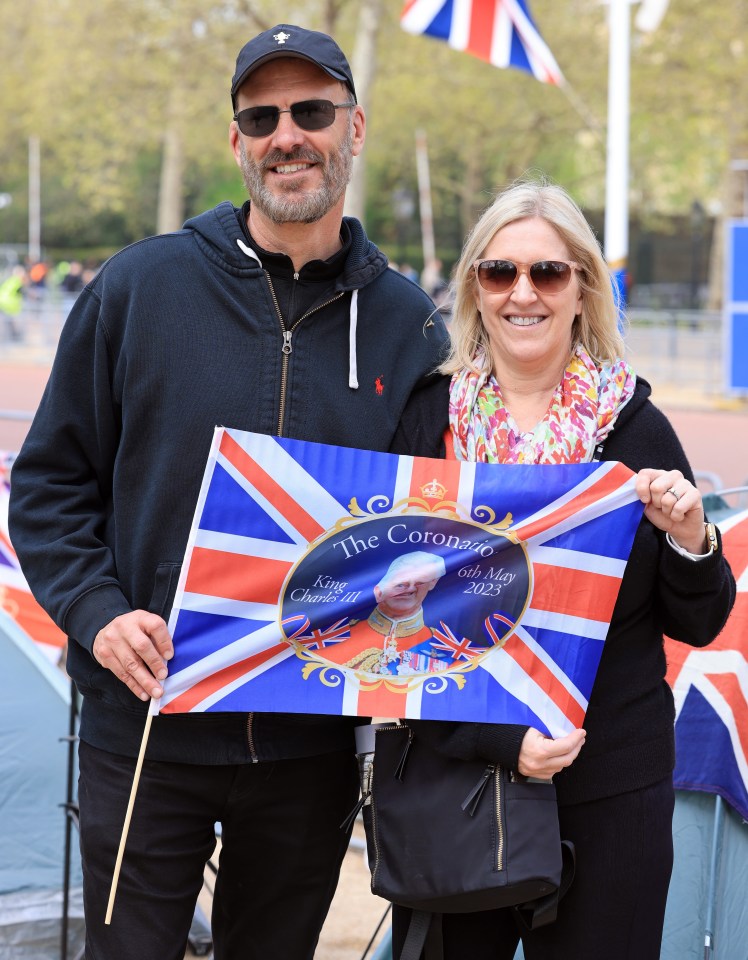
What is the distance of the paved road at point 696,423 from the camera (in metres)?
12.2

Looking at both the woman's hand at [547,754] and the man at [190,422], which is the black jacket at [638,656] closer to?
the woman's hand at [547,754]

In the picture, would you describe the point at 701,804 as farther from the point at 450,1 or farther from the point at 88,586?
the point at 450,1

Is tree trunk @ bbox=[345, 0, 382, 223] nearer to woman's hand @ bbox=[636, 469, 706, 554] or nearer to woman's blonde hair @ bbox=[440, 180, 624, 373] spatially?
woman's blonde hair @ bbox=[440, 180, 624, 373]

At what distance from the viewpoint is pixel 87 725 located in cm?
277

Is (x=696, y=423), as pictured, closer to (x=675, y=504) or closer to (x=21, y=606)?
(x=21, y=606)

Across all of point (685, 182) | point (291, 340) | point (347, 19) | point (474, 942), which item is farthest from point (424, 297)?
point (685, 182)

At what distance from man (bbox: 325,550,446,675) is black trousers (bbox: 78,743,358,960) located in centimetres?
33

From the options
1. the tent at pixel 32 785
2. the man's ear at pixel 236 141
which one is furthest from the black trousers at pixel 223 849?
the tent at pixel 32 785

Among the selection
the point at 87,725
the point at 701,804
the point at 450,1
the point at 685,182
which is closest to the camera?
the point at 87,725

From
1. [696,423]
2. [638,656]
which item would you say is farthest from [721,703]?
[696,423]

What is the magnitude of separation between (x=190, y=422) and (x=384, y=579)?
531mm

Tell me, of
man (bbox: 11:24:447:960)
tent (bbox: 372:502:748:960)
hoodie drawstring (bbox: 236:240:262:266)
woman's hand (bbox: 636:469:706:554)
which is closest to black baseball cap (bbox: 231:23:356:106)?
man (bbox: 11:24:447:960)

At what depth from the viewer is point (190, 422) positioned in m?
2.64

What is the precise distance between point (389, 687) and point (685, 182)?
48909mm
